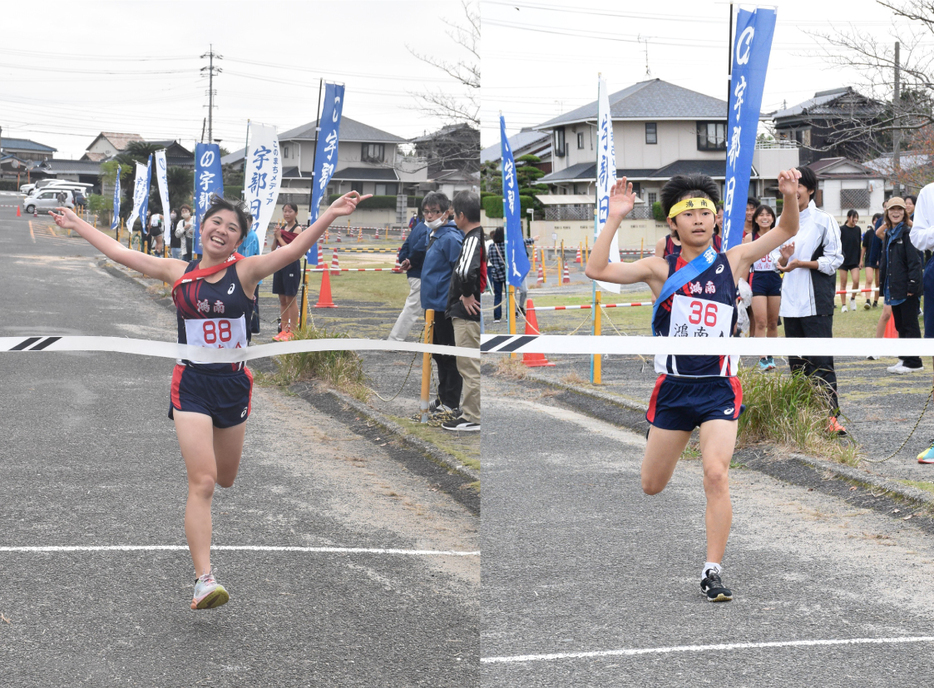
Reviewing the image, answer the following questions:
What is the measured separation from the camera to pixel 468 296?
5.91 meters

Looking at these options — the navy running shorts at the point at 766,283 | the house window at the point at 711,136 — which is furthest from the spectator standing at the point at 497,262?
the house window at the point at 711,136

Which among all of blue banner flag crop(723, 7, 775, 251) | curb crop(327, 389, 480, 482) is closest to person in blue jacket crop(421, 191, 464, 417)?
curb crop(327, 389, 480, 482)

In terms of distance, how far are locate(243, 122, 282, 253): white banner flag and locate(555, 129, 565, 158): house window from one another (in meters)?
2.73

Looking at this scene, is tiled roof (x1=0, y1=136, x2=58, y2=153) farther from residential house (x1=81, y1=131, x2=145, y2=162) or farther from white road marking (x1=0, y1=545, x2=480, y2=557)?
white road marking (x1=0, y1=545, x2=480, y2=557)

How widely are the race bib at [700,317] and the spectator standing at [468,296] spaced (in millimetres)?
2644

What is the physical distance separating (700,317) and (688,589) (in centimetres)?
159

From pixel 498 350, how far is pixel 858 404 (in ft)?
17.5

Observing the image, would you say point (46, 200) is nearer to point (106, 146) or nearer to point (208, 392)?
point (106, 146)

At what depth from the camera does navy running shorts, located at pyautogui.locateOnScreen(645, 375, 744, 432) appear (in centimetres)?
277

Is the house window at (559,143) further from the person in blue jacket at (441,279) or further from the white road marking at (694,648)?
the white road marking at (694,648)

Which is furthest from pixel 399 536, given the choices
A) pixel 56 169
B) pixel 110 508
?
pixel 56 169

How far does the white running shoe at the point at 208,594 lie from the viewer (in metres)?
3.33

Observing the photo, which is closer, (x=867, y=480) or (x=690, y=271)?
(x=690, y=271)

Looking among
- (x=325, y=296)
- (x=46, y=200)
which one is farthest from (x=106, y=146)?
(x=325, y=296)
